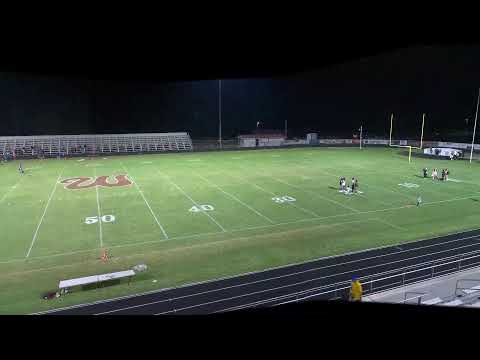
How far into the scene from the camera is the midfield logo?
25406 millimetres

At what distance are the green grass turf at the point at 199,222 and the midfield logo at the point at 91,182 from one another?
0.85m

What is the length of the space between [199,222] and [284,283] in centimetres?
723

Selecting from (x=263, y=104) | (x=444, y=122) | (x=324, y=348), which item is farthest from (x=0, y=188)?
(x=444, y=122)

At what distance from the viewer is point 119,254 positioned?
45.3 feet

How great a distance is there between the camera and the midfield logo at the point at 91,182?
83.4 feet

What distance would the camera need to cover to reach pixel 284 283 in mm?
11172

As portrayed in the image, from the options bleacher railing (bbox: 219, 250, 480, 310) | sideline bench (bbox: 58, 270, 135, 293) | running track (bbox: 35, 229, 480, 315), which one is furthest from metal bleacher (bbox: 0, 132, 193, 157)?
bleacher railing (bbox: 219, 250, 480, 310)

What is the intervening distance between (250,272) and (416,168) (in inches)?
1067

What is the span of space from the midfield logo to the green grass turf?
33.5 inches

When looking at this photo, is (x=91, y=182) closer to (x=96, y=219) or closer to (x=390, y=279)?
(x=96, y=219)

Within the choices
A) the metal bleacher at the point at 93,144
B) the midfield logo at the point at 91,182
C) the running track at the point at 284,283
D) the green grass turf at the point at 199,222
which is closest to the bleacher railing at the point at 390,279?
the running track at the point at 284,283

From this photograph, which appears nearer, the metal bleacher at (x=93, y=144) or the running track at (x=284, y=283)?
the running track at (x=284, y=283)

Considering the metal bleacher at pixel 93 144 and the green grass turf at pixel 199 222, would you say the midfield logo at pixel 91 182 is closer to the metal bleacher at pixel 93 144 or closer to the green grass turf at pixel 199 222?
the green grass turf at pixel 199 222

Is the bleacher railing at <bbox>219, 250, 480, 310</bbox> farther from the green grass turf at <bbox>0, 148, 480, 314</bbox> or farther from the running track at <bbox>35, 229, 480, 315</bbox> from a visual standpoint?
the green grass turf at <bbox>0, 148, 480, 314</bbox>
